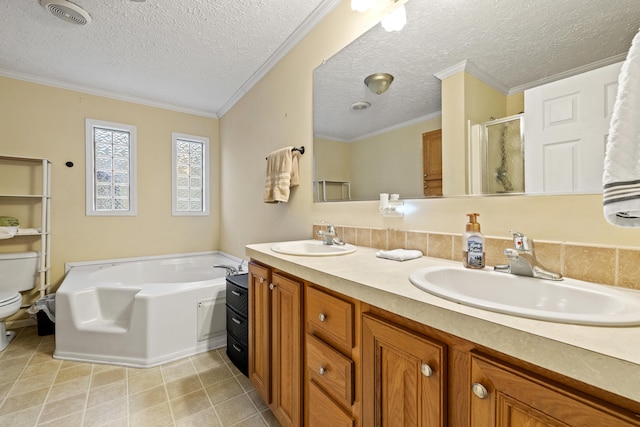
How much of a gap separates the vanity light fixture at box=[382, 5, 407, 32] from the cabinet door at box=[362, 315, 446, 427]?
132 centimetres

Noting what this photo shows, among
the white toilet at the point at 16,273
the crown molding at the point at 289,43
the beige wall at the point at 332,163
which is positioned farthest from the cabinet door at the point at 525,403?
the white toilet at the point at 16,273

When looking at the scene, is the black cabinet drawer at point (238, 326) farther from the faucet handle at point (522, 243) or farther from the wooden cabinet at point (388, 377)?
the faucet handle at point (522, 243)

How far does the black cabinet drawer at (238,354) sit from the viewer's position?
182cm

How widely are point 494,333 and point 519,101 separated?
0.82m

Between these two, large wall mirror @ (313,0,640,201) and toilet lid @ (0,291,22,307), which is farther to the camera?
toilet lid @ (0,291,22,307)

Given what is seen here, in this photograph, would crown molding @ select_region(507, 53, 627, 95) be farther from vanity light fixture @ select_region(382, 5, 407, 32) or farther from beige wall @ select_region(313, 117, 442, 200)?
vanity light fixture @ select_region(382, 5, 407, 32)

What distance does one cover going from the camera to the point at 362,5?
144 centimetres

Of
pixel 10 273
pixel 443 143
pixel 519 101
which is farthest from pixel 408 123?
pixel 10 273

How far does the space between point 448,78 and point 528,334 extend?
1045 mm

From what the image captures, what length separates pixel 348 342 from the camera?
34.9 inches

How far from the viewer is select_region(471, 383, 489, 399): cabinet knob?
0.53 metres

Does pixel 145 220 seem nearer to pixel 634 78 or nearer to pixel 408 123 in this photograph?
pixel 408 123

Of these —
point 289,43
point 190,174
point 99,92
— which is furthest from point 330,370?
point 99,92

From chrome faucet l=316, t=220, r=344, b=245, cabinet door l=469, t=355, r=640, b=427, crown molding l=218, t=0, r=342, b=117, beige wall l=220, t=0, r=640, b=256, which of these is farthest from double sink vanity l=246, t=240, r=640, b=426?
crown molding l=218, t=0, r=342, b=117
